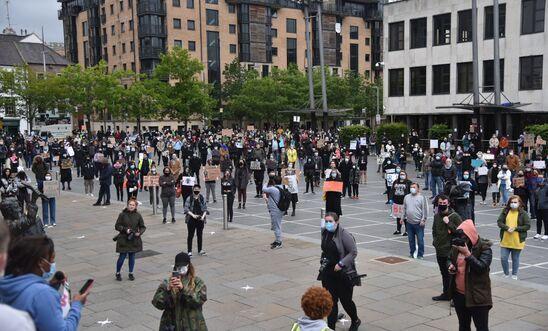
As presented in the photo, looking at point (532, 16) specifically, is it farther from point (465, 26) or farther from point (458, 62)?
point (458, 62)

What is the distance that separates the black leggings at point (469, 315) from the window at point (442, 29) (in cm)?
3931

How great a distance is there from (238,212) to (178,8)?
207ft

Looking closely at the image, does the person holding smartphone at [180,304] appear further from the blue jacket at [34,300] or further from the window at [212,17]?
the window at [212,17]

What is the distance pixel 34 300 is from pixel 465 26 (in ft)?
140

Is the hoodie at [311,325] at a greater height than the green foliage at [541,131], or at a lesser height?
lesser

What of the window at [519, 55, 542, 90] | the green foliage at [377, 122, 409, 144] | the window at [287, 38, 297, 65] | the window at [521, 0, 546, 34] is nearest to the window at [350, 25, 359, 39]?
the window at [287, 38, 297, 65]

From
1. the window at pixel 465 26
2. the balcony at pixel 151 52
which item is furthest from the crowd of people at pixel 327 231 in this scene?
the balcony at pixel 151 52

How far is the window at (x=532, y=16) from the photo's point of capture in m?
37.8

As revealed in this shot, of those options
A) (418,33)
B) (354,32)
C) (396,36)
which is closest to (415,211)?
(418,33)

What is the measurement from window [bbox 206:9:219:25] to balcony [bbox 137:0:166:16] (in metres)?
6.47

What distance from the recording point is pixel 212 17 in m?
80.9

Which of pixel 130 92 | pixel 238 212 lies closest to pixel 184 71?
pixel 130 92

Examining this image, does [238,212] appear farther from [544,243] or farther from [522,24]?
[522,24]

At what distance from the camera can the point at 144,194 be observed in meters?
25.2
